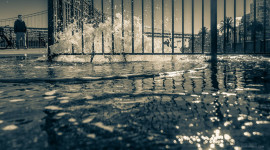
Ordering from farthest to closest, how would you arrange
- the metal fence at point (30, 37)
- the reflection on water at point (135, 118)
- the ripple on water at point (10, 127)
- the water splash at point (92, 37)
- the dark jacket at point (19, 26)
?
the metal fence at point (30, 37)
the dark jacket at point (19, 26)
the water splash at point (92, 37)
the ripple on water at point (10, 127)
the reflection on water at point (135, 118)

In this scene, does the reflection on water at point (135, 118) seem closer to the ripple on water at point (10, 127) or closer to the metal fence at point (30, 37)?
the ripple on water at point (10, 127)

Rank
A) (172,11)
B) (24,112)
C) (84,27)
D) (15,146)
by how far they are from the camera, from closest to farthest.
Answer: (15,146) → (24,112) → (172,11) → (84,27)

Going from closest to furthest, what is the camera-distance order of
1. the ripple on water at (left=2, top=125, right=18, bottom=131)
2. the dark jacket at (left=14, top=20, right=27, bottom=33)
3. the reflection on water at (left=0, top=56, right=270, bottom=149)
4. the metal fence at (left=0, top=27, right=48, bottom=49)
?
the reflection on water at (left=0, top=56, right=270, bottom=149)
the ripple on water at (left=2, top=125, right=18, bottom=131)
the dark jacket at (left=14, top=20, right=27, bottom=33)
the metal fence at (left=0, top=27, right=48, bottom=49)

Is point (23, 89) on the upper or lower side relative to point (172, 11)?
lower

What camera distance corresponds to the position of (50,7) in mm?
5254

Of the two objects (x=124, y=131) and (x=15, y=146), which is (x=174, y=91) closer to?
(x=124, y=131)

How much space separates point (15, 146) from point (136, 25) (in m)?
5.02

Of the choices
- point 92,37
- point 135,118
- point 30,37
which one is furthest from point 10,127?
point 30,37

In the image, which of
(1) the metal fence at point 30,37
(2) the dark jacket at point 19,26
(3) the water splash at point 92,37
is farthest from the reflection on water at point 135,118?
(1) the metal fence at point 30,37

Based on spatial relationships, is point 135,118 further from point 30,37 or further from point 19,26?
point 30,37

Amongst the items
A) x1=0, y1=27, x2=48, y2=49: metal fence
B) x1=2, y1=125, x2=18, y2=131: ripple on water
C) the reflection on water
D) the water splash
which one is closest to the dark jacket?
x1=0, y1=27, x2=48, y2=49: metal fence

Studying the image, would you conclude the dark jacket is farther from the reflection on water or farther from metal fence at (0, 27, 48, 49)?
the reflection on water

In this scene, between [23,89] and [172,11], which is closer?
[23,89]

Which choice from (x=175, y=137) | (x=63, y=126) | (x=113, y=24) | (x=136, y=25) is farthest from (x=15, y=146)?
(x=136, y=25)
